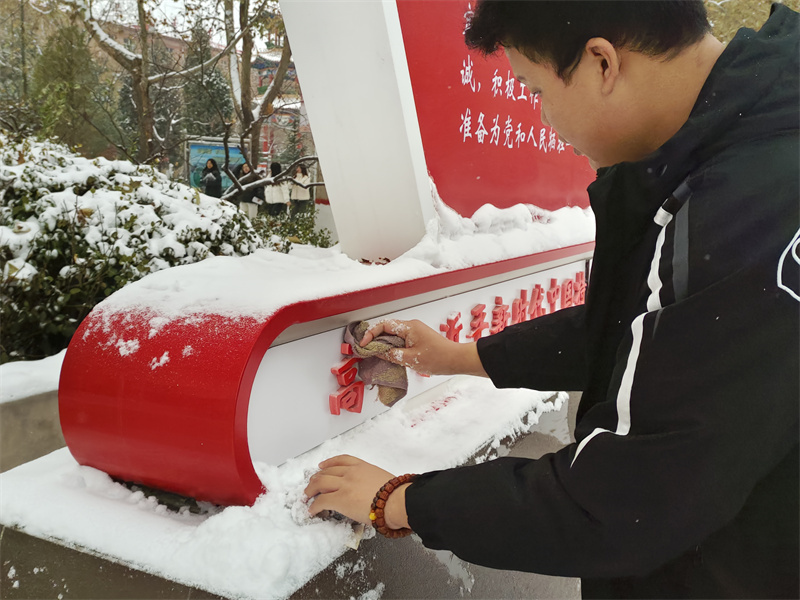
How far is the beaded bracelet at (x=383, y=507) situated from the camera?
0.86m

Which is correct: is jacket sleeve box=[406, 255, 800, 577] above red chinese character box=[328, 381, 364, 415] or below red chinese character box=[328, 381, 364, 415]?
above

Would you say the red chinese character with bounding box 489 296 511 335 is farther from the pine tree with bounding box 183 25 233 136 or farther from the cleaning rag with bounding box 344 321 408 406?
the pine tree with bounding box 183 25 233 136

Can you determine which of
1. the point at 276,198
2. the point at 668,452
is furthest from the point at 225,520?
the point at 276,198

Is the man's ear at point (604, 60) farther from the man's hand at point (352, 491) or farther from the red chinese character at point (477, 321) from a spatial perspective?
the red chinese character at point (477, 321)

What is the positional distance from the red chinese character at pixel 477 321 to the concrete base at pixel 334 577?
0.83 metres

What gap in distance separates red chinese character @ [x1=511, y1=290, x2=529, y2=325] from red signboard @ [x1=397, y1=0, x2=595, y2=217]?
39 centimetres

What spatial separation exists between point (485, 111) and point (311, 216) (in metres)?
5.18

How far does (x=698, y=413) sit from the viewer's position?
627mm

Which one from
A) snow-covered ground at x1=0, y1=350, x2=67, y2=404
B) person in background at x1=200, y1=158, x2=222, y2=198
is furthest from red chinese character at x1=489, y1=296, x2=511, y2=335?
A: person in background at x1=200, y1=158, x2=222, y2=198

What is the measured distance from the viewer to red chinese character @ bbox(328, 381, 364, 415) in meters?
1.33

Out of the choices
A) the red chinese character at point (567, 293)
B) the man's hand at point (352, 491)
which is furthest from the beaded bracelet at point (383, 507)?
the red chinese character at point (567, 293)

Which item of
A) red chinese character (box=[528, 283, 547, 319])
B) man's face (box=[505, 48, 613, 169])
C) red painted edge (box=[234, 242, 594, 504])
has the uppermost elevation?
man's face (box=[505, 48, 613, 169])

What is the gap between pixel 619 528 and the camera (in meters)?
0.66

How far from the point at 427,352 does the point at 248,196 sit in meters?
6.60
